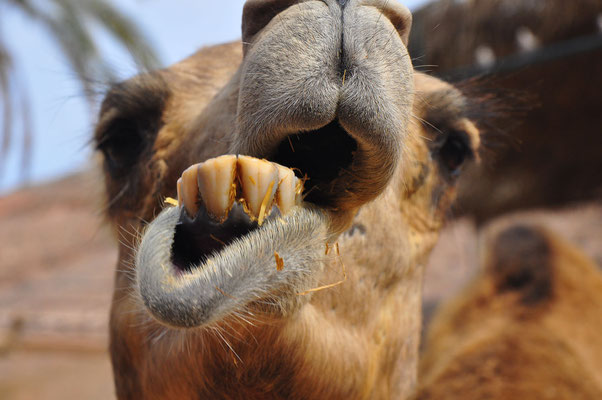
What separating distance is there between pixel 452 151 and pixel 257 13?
1098mm

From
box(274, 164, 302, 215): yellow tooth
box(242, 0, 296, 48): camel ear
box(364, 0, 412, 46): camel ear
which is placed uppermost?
box(242, 0, 296, 48): camel ear

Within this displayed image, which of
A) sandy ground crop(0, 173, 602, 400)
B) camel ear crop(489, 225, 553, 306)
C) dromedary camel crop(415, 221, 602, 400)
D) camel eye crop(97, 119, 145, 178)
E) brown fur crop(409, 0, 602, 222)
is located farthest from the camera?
sandy ground crop(0, 173, 602, 400)

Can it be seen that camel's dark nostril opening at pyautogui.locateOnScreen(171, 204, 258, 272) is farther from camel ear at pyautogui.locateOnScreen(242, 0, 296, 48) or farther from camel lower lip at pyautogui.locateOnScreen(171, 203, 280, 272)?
camel ear at pyautogui.locateOnScreen(242, 0, 296, 48)

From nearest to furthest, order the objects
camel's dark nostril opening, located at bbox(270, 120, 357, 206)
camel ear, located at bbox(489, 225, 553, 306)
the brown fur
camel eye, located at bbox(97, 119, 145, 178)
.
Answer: camel's dark nostril opening, located at bbox(270, 120, 357, 206) < camel eye, located at bbox(97, 119, 145, 178) < camel ear, located at bbox(489, 225, 553, 306) < the brown fur

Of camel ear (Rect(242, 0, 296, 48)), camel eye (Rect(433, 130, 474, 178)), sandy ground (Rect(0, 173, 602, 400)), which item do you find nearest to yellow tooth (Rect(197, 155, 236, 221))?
camel ear (Rect(242, 0, 296, 48))

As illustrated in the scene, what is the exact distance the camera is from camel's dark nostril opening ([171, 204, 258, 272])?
113 cm

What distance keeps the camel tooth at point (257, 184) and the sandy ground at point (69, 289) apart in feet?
6.53

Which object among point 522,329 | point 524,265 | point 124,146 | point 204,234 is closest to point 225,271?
point 204,234

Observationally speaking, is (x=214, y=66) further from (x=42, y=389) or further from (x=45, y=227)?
(x=45, y=227)

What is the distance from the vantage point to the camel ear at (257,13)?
137 centimetres

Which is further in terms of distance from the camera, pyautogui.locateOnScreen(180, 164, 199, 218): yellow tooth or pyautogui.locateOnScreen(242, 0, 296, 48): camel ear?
pyautogui.locateOnScreen(242, 0, 296, 48): camel ear

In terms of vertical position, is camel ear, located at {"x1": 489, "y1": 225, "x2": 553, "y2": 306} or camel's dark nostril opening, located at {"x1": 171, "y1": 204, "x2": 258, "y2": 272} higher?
camel's dark nostril opening, located at {"x1": 171, "y1": 204, "x2": 258, "y2": 272}

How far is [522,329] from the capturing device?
3219 mm

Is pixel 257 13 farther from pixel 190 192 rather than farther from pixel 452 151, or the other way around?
pixel 452 151
